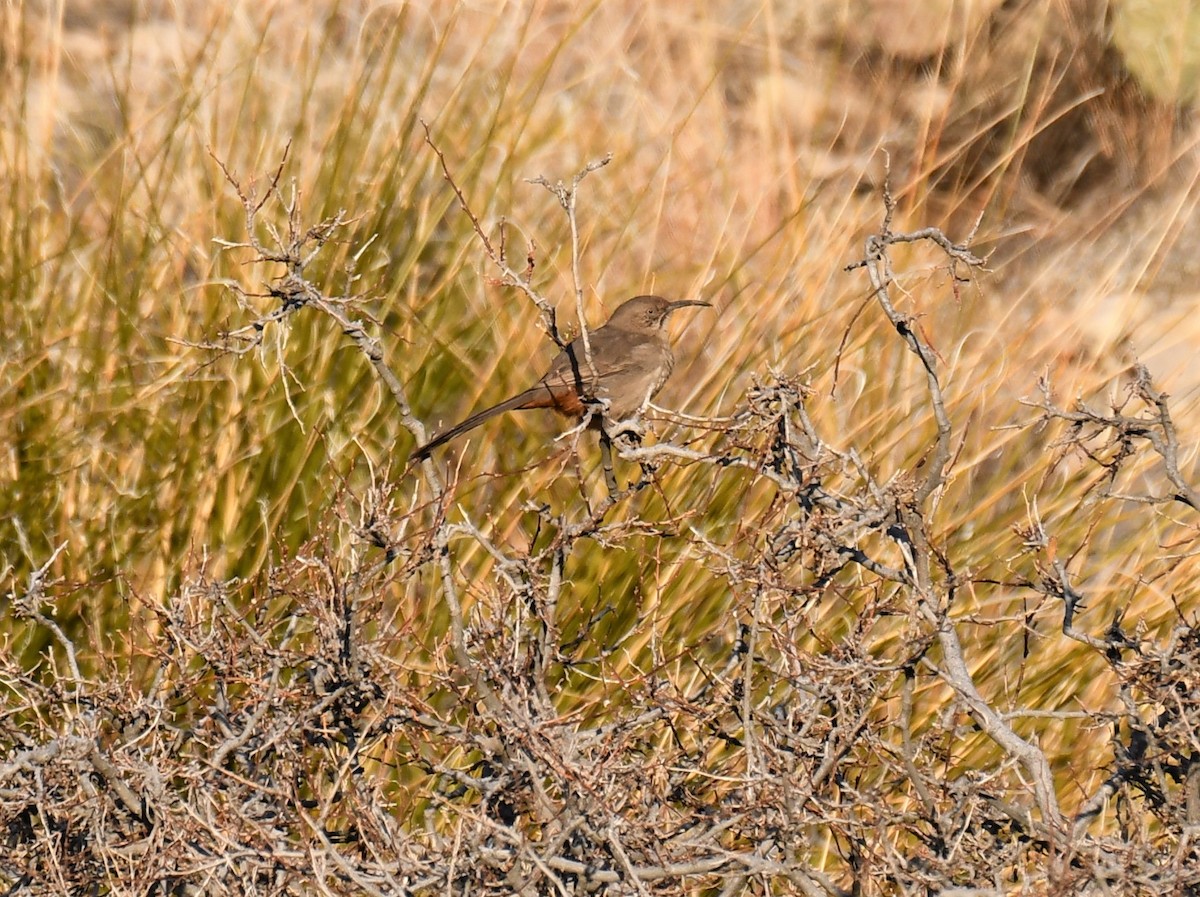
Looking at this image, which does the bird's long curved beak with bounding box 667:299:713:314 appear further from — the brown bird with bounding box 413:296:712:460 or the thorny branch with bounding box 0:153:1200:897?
the thorny branch with bounding box 0:153:1200:897

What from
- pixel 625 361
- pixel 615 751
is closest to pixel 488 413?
pixel 625 361

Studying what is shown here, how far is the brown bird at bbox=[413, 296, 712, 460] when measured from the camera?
4.26m

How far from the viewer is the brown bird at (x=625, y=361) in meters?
4.26

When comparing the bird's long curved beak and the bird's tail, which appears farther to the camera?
the bird's long curved beak

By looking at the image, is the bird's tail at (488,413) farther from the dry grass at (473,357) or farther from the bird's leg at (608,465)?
the bird's leg at (608,465)

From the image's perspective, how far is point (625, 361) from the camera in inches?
178

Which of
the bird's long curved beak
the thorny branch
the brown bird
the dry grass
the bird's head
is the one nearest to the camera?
the thorny branch

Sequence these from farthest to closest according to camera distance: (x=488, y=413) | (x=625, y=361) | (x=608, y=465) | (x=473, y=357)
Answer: (x=473, y=357), (x=625, y=361), (x=488, y=413), (x=608, y=465)

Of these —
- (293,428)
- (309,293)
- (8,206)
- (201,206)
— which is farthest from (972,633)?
(8,206)

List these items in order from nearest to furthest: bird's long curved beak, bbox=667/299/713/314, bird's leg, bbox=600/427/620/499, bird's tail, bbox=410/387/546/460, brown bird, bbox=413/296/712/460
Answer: bird's leg, bbox=600/427/620/499 < bird's tail, bbox=410/387/546/460 < brown bird, bbox=413/296/712/460 < bird's long curved beak, bbox=667/299/713/314

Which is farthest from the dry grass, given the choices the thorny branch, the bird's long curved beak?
the thorny branch

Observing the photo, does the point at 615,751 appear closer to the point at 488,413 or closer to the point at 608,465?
the point at 608,465

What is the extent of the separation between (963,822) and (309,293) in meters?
1.37

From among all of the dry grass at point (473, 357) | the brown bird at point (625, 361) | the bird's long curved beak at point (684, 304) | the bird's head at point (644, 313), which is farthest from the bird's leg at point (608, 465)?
the bird's head at point (644, 313)
